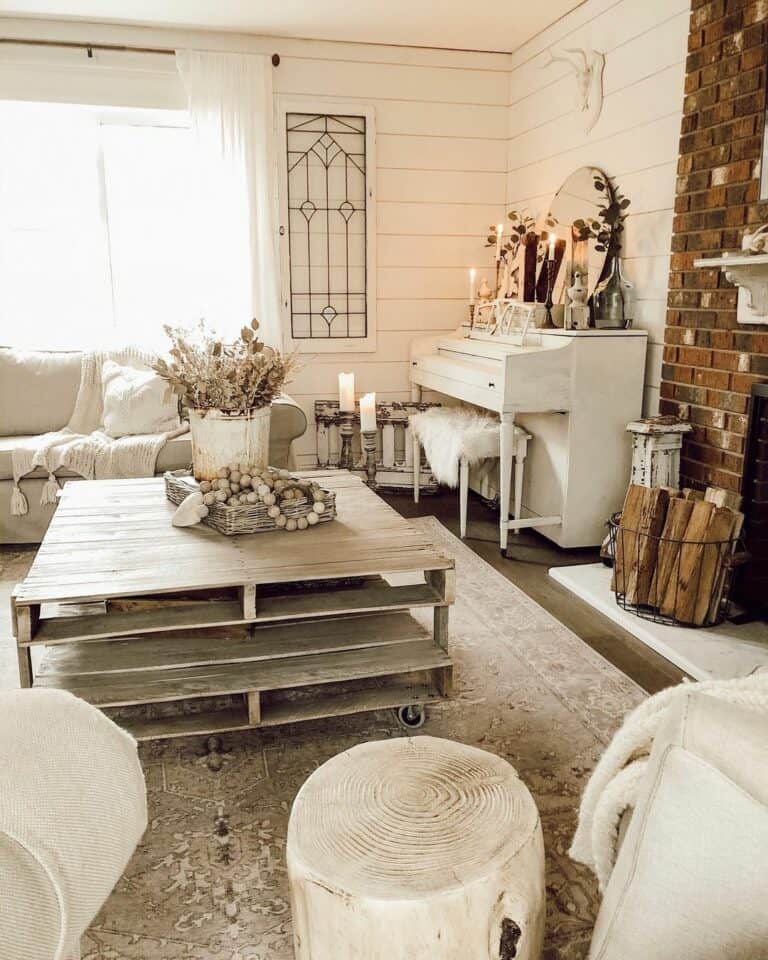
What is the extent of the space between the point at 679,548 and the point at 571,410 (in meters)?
0.87

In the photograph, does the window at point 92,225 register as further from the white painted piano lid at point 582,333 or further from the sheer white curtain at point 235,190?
the white painted piano lid at point 582,333

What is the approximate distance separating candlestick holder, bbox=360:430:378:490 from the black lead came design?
2.22 feet

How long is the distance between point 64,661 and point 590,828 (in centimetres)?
135

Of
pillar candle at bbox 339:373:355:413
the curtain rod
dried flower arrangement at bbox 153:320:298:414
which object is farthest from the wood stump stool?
the curtain rod

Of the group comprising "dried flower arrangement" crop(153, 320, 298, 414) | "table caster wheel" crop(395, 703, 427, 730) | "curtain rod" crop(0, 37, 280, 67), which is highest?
"curtain rod" crop(0, 37, 280, 67)

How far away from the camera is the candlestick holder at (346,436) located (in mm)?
4531

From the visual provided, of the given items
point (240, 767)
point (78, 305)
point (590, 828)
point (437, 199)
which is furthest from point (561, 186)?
point (590, 828)

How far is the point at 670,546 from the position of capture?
267 centimetres

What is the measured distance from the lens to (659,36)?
125 inches

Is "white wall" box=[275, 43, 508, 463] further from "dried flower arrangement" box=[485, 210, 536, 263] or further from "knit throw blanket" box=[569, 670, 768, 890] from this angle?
"knit throw blanket" box=[569, 670, 768, 890]

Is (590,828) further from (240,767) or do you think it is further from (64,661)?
(64,661)

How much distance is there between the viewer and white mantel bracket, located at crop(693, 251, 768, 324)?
249 centimetres

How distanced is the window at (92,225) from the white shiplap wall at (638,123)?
6.71 ft

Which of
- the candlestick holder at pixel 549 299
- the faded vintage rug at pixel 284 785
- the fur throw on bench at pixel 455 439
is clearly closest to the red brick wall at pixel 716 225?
the candlestick holder at pixel 549 299
